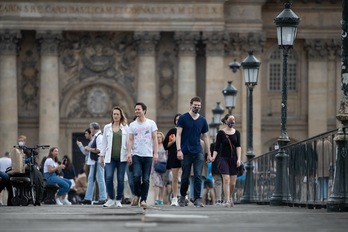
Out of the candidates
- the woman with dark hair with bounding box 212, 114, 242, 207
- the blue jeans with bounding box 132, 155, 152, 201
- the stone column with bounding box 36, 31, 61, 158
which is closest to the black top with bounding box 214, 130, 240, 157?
the woman with dark hair with bounding box 212, 114, 242, 207

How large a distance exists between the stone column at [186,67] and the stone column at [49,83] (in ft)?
18.6

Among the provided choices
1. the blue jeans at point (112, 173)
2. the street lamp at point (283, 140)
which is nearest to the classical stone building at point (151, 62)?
the street lamp at point (283, 140)

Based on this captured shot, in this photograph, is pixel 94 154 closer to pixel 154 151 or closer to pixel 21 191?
pixel 21 191

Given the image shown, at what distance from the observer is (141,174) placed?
31656mm

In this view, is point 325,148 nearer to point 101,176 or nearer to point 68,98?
point 101,176

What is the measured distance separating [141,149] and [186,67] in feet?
145

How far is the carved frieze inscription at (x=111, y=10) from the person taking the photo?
74062mm

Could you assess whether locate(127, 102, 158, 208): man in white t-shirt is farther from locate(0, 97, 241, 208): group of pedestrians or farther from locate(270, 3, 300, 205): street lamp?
locate(270, 3, 300, 205): street lamp

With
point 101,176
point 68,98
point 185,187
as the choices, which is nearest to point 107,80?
point 68,98

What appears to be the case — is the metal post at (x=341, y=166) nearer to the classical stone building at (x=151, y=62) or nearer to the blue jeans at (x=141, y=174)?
the blue jeans at (x=141, y=174)

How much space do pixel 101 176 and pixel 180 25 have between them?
36.1m

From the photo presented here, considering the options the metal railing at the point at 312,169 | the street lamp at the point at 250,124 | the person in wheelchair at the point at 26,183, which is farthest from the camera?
the street lamp at the point at 250,124

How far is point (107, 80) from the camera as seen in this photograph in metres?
76.6

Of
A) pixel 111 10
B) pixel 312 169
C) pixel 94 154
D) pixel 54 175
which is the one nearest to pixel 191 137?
pixel 312 169
